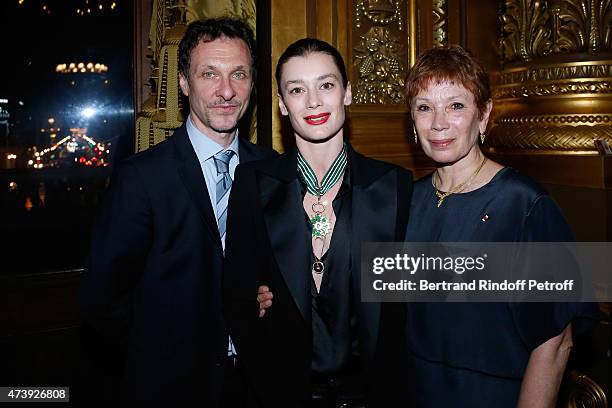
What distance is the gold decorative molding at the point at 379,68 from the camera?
2.74m

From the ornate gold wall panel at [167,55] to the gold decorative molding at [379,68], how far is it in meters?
0.59

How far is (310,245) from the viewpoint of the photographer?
1545 millimetres

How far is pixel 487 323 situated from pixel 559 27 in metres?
1.58

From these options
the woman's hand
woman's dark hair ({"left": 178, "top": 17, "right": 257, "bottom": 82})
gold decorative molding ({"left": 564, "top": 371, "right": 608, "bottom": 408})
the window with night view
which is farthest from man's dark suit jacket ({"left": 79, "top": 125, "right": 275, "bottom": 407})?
gold decorative molding ({"left": 564, "top": 371, "right": 608, "bottom": 408})

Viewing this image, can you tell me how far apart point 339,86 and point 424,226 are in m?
0.49

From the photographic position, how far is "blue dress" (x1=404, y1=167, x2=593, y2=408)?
52.4 inches

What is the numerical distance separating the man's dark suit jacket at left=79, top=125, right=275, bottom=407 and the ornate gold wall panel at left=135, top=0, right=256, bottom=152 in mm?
824

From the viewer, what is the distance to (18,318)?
8.59 feet

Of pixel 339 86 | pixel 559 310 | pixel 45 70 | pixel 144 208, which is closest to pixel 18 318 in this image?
pixel 45 70

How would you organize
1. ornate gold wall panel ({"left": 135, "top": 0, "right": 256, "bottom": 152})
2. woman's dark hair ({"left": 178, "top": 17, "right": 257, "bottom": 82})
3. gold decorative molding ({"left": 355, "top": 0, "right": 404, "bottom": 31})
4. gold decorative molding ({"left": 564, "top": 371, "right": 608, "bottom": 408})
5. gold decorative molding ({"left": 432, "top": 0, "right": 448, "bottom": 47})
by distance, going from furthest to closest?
gold decorative molding ({"left": 432, "top": 0, "right": 448, "bottom": 47}) < gold decorative molding ({"left": 355, "top": 0, "right": 404, "bottom": 31}) < ornate gold wall panel ({"left": 135, "top": 0, "right": 256, "bottom": 152}) < gold decorative molding ({"left": 564, "top": 371, "right": 608, "bottom": 408}) < woman's dark hair ({"left": 178, "top": 17, "right": 257, "bottom": 82})

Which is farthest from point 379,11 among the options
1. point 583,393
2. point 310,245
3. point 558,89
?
point 583,393

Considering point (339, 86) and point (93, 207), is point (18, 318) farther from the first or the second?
point (339, 86)

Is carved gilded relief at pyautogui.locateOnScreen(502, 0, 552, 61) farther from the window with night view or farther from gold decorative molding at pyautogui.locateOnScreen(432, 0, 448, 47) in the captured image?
the window with night view

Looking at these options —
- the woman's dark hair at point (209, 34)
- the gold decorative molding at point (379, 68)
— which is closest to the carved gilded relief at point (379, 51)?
the gold decorative molding at point (379, 68)
